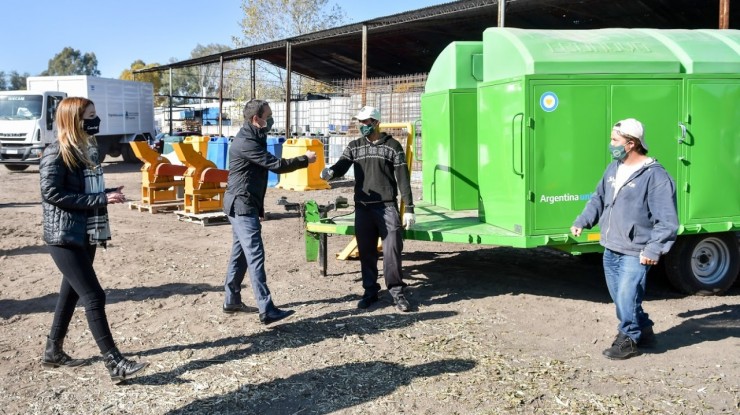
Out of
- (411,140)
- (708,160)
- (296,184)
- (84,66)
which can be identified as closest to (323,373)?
(411,140)

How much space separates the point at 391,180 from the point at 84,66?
11838 centimetres

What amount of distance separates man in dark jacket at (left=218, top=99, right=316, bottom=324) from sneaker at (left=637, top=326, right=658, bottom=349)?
116 inches

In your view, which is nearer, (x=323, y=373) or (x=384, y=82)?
(x=323, y=373)

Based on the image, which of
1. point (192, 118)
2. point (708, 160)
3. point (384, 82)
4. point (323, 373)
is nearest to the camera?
point (323, 373)

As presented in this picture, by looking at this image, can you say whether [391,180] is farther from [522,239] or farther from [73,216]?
[73,216]

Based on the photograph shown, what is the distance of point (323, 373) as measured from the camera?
16.1ft

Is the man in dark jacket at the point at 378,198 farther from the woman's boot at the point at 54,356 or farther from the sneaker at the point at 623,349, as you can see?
the woman's boot at the point at 54,356

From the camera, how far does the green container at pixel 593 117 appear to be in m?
6.31

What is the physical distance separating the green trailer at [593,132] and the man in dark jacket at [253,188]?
1407 mm

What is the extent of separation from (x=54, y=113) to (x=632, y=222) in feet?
64.0

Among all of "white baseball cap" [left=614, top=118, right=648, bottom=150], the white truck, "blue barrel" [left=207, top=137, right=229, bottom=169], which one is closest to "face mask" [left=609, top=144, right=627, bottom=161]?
"white baseball cap" [left=614, top=118, right=648, bottom=150]

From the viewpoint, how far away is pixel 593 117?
6406mm

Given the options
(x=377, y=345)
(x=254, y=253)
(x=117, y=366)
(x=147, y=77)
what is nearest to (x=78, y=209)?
(x=117, y=366)

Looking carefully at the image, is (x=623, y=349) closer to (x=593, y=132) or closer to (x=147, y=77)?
(x=593, y=132)
